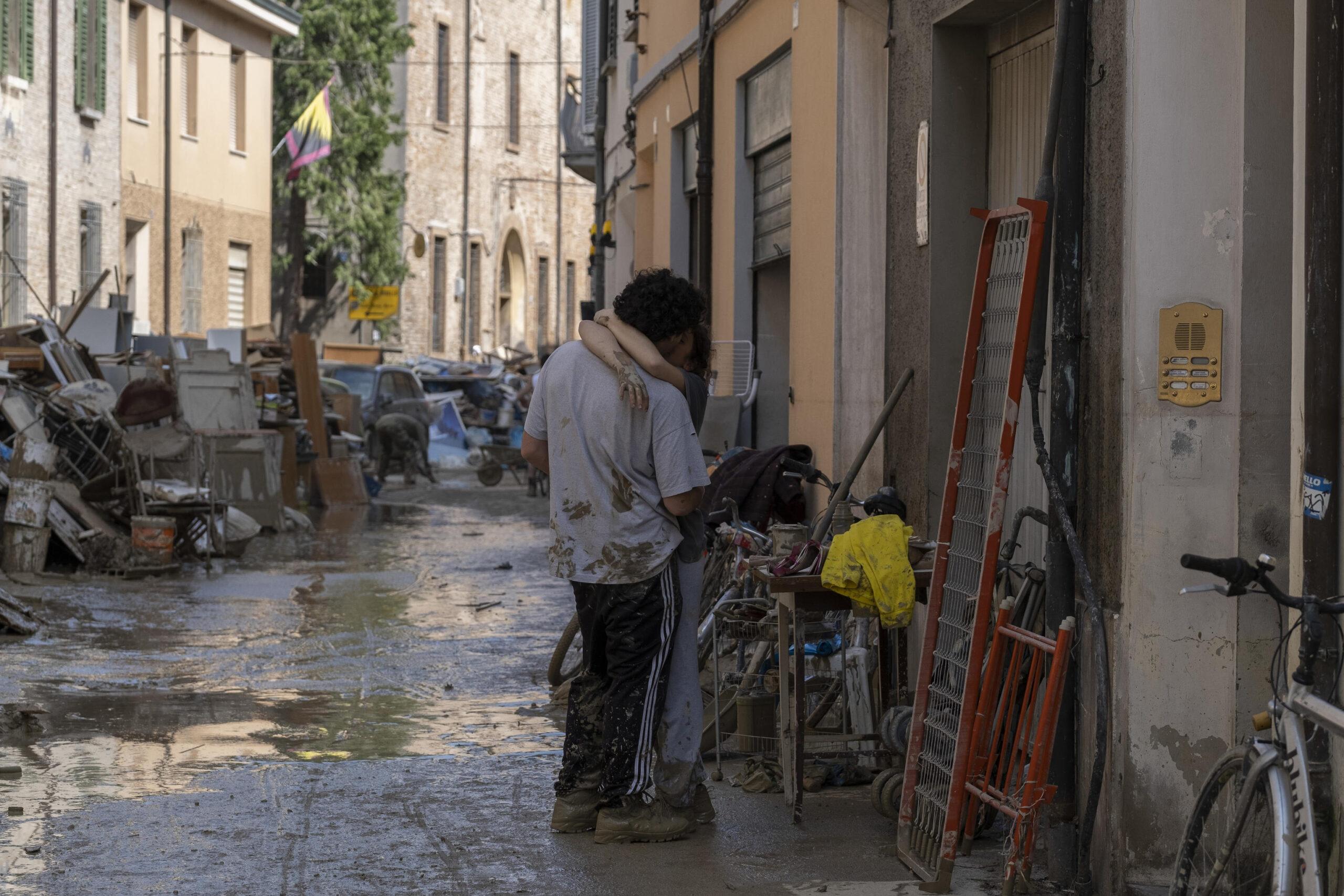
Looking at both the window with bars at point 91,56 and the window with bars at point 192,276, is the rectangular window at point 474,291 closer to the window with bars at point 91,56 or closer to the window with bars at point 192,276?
the window with bars at point 192,276

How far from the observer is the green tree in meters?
36.8

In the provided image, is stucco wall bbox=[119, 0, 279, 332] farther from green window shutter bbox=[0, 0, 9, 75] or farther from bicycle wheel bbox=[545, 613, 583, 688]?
bicycle wheel bbox=[545, 613, 583, 688]

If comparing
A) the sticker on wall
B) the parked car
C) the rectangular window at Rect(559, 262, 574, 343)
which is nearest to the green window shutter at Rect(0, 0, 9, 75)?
the parked car

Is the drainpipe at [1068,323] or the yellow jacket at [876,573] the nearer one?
the drainpipe at [1068,323]

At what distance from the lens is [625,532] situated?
533 centimetres

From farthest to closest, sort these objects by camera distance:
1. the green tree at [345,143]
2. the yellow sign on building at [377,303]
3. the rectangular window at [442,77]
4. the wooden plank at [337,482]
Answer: the rectangular window at [442,77]
the yellow sign on building at [377,303]
the green tree at [345,143]
the wooden plank at [337,482]

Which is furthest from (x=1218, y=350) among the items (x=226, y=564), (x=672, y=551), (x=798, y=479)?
(x=226, y=564)

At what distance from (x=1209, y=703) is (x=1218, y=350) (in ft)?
3.20

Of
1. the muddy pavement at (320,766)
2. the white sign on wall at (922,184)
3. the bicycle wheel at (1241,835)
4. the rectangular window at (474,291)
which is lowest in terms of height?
the muddy pavement at (320,766)

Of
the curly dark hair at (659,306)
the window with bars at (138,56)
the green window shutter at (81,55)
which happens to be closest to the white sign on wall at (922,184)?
the curly dark hair at (659,306)

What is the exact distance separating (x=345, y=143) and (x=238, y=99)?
4.91 metres

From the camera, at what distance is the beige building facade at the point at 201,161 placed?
28547 mm

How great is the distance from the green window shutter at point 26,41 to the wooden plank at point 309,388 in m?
7.24

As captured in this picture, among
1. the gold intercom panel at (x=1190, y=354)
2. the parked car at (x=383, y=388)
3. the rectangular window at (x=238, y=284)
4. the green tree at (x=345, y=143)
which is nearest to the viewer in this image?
the gold intercom panel at (x=1190, y=354)
